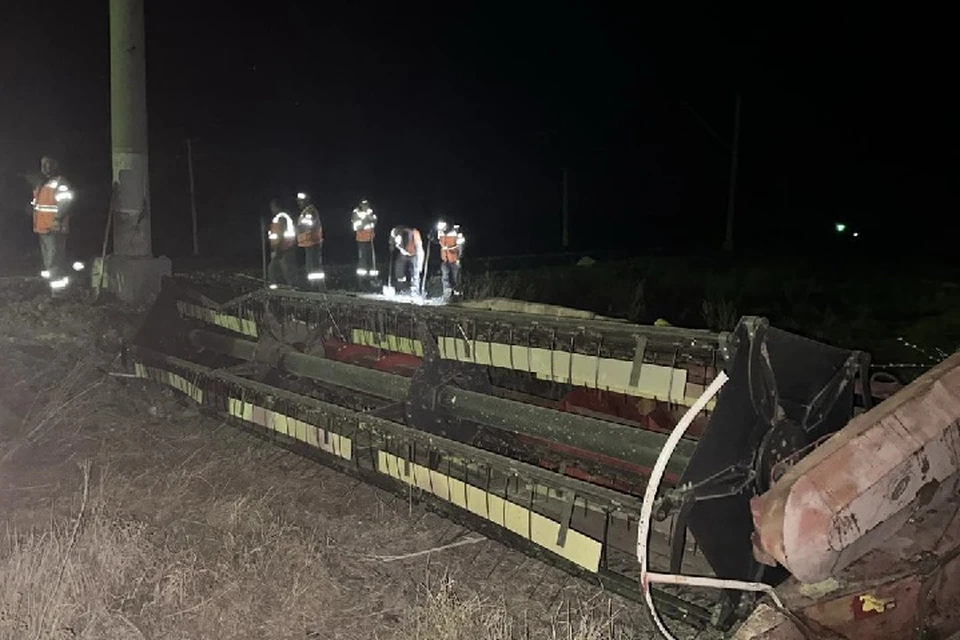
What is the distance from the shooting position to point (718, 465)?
2.90 m

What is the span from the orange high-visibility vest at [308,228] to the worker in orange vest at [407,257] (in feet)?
4.96

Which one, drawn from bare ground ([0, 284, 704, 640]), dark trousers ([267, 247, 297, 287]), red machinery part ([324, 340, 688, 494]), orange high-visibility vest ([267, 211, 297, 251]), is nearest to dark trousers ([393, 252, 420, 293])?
dark trousers ([267, 247, 297, 287])

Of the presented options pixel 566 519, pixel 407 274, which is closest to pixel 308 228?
pixel 407 274

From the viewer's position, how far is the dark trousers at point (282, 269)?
11.8 metres

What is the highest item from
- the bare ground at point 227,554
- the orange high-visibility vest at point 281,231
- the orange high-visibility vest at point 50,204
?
the orange high-visibility vest at point 50,204

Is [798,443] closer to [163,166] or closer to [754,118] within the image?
[163,166]

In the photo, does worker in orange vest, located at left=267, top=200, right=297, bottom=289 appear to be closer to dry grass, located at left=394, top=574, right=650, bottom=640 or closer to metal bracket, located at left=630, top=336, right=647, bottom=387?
metal bracket, located at left=630, top=336, right=647, bottom=387

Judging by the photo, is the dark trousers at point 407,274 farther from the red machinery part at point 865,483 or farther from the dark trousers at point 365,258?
the red machinery part at point 865,483

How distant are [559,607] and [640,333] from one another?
1.27 m

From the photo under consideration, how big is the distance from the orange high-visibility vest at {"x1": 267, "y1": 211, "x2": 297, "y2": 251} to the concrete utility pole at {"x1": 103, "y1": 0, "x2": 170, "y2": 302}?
171 cm

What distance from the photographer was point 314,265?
13.5m

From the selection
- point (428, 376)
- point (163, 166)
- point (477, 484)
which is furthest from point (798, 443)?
point (163, 166)

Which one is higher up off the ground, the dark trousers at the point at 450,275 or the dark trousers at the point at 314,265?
the dark trousers at the point at 314,265

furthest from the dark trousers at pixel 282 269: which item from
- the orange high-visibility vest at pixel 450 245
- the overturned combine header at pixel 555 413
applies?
the overturned combine header at pixel 555 413
